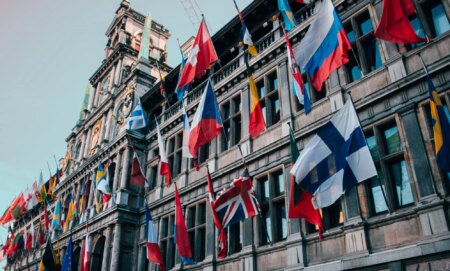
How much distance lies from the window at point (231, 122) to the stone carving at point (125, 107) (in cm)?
954

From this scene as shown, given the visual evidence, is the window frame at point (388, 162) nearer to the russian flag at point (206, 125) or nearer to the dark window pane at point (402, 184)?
the dark window pane at point (402, 184)

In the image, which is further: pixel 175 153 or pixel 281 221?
pixel 175 153

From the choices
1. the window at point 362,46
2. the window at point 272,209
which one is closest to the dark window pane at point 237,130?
the window at point 272,209

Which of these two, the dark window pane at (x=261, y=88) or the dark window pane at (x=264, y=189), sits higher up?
the dark window pane at (x=261, y=88)

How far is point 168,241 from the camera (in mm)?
18000

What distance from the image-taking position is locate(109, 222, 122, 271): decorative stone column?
19125mm

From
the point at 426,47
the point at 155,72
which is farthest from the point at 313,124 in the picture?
the point at 155,72

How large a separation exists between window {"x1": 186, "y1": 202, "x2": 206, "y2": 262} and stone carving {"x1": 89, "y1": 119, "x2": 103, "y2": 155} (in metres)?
13.4

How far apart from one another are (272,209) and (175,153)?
8348 mm

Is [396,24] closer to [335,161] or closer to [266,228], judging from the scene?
[335,161]

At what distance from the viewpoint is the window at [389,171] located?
32.6 feet

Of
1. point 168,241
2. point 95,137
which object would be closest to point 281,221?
A: point 168,241

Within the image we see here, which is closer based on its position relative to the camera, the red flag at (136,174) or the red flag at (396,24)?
the red flag at (396,24)

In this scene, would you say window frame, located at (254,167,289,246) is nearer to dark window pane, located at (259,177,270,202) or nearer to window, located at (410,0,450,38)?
dark window pane, located at (259,177,270,202)
